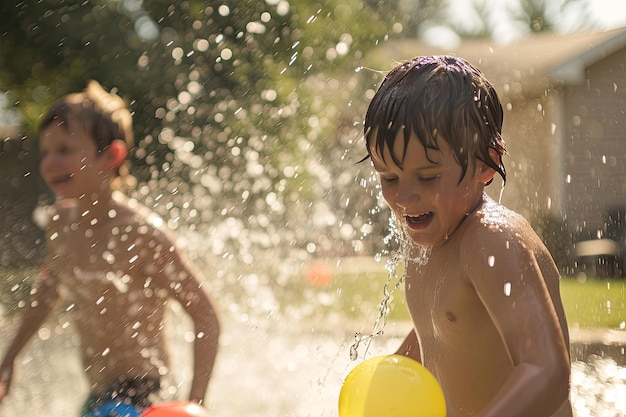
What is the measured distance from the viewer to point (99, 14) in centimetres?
1327

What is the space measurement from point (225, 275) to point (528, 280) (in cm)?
742

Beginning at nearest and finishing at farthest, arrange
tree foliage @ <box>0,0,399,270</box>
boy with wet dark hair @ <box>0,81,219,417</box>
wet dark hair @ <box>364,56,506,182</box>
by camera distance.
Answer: wet dark hair @ <box>364,56,506,182</box>, boy with wet dark hair @ <box>0,81,219,417</box>, tree foliage @ <box>0,0,399,270</box>

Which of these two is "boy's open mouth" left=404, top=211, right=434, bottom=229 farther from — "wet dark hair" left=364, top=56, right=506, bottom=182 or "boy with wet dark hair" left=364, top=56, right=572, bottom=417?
"wet dark hair" left=364, top=56, right=506, bottom=182

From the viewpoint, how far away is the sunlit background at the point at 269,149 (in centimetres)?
868

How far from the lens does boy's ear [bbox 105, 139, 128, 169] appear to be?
12.7ft

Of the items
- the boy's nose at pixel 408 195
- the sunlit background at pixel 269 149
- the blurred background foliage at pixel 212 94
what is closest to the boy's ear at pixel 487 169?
the boy's nose at pixel 408 195

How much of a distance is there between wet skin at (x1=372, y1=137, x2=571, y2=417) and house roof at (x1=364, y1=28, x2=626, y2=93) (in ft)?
39.6

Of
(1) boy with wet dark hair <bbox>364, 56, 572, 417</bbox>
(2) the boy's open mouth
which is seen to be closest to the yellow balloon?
(1) boy with wet dark hair <bbox>364, 56, 572, 417</bbox>

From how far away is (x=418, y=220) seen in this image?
7.28 feet

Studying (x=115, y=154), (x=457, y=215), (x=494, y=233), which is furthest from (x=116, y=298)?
(x=494, y=233)

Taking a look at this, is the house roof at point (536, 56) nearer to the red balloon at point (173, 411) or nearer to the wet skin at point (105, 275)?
the wet skin at point (105, 275)

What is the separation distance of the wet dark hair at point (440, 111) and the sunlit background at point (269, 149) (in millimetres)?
4447

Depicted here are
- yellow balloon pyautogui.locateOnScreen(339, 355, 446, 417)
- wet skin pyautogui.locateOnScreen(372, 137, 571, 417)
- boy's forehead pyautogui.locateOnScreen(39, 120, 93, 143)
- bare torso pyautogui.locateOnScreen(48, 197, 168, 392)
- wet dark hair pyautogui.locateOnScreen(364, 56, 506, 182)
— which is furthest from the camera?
boy's forehead pyautogui.locateOnScreen(39, 120, 93, 143)

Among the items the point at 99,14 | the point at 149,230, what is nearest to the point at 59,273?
the point at 149,230
